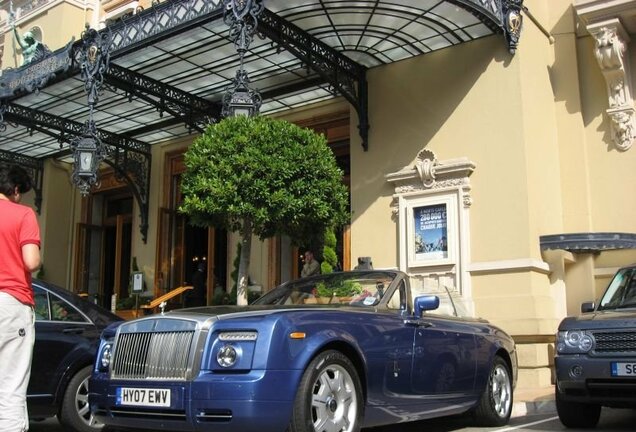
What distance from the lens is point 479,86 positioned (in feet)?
42.2

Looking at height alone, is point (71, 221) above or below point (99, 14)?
below

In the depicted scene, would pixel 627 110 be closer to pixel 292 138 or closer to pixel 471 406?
pixel 292 138

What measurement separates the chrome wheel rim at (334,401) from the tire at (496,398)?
233 cm

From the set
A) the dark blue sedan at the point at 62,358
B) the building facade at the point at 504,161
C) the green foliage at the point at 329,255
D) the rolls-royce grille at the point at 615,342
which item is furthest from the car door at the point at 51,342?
the green foliage at the point at 329,255

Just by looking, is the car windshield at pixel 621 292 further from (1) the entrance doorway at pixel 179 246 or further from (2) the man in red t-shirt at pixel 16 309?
(1) the entrance doorway at pixel 179 246

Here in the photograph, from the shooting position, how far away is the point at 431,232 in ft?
42.6

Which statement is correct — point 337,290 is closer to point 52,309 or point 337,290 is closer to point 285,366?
point 285,366

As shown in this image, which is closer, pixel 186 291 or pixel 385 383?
Result: pixel 385 383

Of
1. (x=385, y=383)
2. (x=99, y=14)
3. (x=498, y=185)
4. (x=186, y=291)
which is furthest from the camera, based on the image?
(x=99, y=14)

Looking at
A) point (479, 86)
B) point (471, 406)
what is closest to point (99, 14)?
point (479, 86)

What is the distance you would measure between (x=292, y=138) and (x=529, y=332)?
5100mm

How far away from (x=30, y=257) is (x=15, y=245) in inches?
4.8

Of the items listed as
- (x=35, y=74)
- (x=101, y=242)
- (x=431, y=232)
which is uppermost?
(x=35, y=74)

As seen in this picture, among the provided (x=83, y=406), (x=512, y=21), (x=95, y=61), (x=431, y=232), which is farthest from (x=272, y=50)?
(x=83, y=406)
